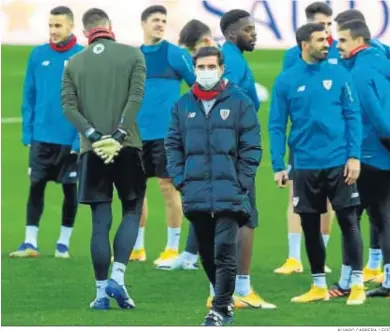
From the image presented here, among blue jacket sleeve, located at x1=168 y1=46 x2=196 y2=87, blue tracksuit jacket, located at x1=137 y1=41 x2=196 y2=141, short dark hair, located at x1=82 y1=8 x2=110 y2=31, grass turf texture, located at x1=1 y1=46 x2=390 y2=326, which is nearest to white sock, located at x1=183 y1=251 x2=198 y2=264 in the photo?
grass turf texture, located at x1=1 y1=46 x2=390 y2=326

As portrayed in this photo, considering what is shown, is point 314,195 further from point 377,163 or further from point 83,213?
point 83,213

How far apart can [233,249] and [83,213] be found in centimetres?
672

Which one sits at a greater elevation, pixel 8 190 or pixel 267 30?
pixel 267 30

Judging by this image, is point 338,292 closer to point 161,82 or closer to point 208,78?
point 208,78

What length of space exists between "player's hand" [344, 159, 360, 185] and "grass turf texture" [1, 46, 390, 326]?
0.92 metres

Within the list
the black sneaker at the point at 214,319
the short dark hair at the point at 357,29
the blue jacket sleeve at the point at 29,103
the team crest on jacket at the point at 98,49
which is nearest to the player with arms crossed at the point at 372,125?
the short dark hair at the point at 357,29

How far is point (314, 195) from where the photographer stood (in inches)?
466

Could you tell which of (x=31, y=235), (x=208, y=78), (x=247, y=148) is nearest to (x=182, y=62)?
(x=31, y=235)

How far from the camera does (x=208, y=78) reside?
10.7 meters

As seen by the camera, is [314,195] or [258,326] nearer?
[258,326]

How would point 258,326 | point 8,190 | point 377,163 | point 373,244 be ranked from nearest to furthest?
point 258,326, point 377,163, point 373,244, point 8,190

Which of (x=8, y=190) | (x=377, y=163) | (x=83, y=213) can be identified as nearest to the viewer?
(x=377, y=163)

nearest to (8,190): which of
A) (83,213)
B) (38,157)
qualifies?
(83,213)

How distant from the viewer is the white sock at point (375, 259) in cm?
1339
